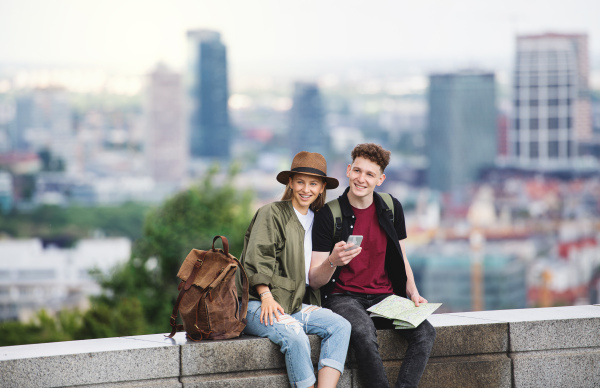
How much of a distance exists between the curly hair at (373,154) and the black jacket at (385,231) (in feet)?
0.68

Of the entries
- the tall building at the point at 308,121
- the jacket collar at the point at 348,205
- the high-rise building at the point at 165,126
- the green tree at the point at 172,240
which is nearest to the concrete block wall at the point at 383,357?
the jacket collar at the point at 348,205

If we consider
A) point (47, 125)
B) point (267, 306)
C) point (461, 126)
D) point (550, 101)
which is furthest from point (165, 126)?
point (267, 306)

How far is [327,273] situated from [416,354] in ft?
2.12

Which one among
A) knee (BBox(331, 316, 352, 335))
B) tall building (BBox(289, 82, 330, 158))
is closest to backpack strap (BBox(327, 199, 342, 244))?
knee (BBox(331, 316, 352, 335))

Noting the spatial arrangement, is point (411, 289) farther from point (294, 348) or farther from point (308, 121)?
point (308, 121)

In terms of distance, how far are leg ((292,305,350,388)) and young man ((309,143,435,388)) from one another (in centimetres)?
14

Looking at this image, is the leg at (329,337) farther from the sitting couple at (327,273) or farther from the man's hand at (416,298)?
the man's hand at (416,298)

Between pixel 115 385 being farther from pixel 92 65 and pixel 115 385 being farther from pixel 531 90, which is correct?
pixel 531 90

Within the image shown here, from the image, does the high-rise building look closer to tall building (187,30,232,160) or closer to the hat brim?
tall building (187,30,232,160)

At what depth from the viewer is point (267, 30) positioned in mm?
148875

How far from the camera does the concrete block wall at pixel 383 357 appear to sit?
3723mm

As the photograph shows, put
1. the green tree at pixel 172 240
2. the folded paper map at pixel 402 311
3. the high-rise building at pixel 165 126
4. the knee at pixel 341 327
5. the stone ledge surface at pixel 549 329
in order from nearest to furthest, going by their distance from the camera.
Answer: the knee at pixel 341 327, the folded paper map at pixel 402 311, the stone ledge surface at pixel 549 329, the green tree at pixel 172 240, the high-rise building at pixel 165 126

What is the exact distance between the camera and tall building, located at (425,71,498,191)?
501 ft

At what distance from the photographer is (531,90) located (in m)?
162
